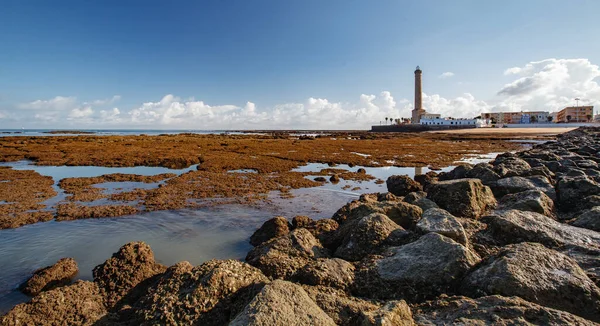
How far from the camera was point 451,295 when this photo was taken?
12.1 feet

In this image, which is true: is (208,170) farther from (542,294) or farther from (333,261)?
(542,294)

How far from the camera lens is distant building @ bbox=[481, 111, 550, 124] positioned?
13070 cm

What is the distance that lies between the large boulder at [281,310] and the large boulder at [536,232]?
3.90 meters

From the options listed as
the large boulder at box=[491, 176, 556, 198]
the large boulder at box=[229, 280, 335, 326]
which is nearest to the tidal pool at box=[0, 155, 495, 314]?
the large boulder at box=[229, 280, 335, 326]

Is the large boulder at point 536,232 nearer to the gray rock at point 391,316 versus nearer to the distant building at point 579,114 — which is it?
the gray rock at point 391,316

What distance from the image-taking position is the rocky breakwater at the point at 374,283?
10.0ft

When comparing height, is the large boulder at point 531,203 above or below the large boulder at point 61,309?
above

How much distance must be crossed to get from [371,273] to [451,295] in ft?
3.36

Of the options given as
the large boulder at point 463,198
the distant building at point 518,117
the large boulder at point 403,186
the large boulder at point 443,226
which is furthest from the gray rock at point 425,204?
the distant building at point 518,117

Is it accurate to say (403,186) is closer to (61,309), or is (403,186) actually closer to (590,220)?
(590,220)

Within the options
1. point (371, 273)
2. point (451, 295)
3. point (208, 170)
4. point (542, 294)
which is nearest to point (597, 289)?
point (542, 294)

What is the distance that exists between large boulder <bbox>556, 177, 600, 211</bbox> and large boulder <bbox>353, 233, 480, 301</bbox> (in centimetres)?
489

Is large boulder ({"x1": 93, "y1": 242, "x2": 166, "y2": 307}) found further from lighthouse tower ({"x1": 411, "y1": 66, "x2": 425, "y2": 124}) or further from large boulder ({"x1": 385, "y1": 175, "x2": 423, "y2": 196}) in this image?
lighthouse tower ({"x1": 411, "y1": 66, "x2": 425, "y2": 124})

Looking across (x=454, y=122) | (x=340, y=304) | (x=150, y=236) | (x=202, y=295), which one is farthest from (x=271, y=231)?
(x=454, y=122)
